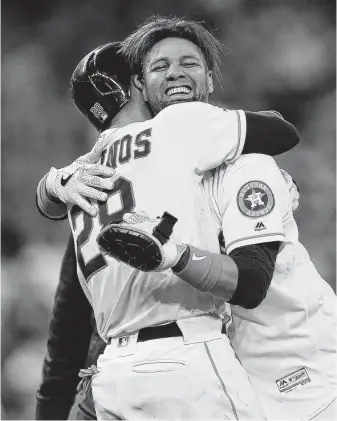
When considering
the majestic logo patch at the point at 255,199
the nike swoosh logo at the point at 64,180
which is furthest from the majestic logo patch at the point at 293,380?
the nike swoosh logo at the point at 64,180

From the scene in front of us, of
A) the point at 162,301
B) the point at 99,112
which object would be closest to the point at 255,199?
the point at 162,301

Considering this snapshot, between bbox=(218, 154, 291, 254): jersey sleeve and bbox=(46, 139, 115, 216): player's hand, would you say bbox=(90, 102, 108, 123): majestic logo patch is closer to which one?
bbox=(46, 139, 115, 216): player's hand

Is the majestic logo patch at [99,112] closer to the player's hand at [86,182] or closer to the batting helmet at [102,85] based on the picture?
the batting helmet at [102,85]

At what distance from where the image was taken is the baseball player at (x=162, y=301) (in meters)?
1.42

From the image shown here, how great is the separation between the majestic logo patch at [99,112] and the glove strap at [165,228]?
A: 2.39 feet

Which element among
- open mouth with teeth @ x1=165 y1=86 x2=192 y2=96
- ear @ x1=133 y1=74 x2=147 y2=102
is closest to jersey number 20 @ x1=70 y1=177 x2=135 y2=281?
open mouth with teeth @ x1=165 y1=86 x2=192 y2=96

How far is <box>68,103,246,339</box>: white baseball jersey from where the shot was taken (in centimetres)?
149

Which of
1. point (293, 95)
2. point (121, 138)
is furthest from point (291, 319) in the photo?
point (293, 95)

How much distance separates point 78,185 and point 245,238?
0.45 m

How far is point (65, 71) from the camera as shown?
12.5 feet

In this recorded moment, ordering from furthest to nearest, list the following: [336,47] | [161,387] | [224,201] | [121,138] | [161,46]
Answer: [336,47] < [161,46] < [121,138] < [224,201] < [161,387]

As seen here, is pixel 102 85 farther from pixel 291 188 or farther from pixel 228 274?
pixel 228 274

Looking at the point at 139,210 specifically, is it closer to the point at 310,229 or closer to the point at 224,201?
the point at 224,201

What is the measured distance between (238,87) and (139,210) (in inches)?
92.8
